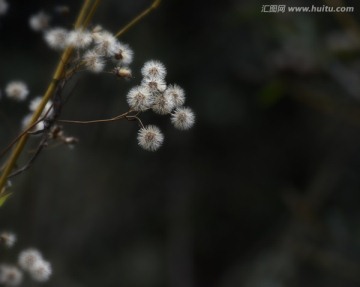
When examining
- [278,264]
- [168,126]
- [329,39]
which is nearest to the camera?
[329,39]

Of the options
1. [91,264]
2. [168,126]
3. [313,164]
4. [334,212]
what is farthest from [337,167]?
[91,264]

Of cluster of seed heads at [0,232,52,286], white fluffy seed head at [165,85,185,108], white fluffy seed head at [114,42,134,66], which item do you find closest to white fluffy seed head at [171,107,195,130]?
white fluffy seed head at [165,85,185,108]

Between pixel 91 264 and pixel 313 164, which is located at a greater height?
pixel 313 164

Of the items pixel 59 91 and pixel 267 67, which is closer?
pixel 59 91

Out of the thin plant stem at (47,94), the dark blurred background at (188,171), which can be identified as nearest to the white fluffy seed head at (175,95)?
the thin plant stem at (47,94)

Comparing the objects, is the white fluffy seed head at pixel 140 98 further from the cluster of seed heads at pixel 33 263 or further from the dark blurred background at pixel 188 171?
the dark blurred background at pixel 188 171

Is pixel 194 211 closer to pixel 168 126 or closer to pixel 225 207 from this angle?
pixel 225 207

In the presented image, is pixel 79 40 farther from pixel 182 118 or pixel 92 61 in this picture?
pixel 182 118

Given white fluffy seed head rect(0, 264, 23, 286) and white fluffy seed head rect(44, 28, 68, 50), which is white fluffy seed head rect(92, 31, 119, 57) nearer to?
white fluffy seed head rect(44, 28, 68, 50)

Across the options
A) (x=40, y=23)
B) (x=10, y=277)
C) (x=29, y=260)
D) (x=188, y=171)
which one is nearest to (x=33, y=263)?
(x=29, y=260)
